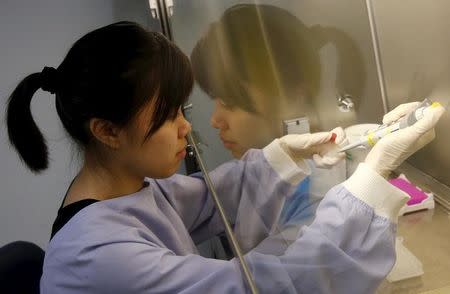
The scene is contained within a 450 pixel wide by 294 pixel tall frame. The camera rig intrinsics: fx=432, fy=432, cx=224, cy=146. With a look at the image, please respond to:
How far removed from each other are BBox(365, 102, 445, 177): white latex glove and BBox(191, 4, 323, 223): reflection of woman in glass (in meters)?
0.32

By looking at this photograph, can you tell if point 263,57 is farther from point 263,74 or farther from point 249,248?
point 249,248

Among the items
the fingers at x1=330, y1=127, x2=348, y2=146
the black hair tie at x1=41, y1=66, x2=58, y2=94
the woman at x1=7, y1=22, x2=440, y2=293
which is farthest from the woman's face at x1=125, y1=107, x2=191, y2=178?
the fingers at x1=330, y1=127, x2=348, y2=146

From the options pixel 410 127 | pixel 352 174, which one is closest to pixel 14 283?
pixel 352 174

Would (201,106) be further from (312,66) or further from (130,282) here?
(130,282)

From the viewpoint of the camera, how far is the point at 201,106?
1159mm


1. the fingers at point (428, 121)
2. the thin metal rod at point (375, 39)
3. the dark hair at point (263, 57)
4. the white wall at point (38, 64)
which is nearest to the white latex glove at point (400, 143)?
the fingers at point (428, 121)

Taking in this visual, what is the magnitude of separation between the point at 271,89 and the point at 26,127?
1.70ft

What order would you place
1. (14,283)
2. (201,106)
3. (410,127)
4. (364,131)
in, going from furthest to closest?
(201,106) < (14,283) < (364,131) < (410,127)

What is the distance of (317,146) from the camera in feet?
2.77

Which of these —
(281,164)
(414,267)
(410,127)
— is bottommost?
(414,267)

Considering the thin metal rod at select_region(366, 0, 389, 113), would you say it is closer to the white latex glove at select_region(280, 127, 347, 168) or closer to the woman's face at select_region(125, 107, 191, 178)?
the white latex glove at select_region(280, 127, 347, 168)

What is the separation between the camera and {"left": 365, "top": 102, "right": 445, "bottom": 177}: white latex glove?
2.05 feet

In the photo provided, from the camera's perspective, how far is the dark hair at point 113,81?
727 millimetres

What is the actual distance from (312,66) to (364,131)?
26cm
